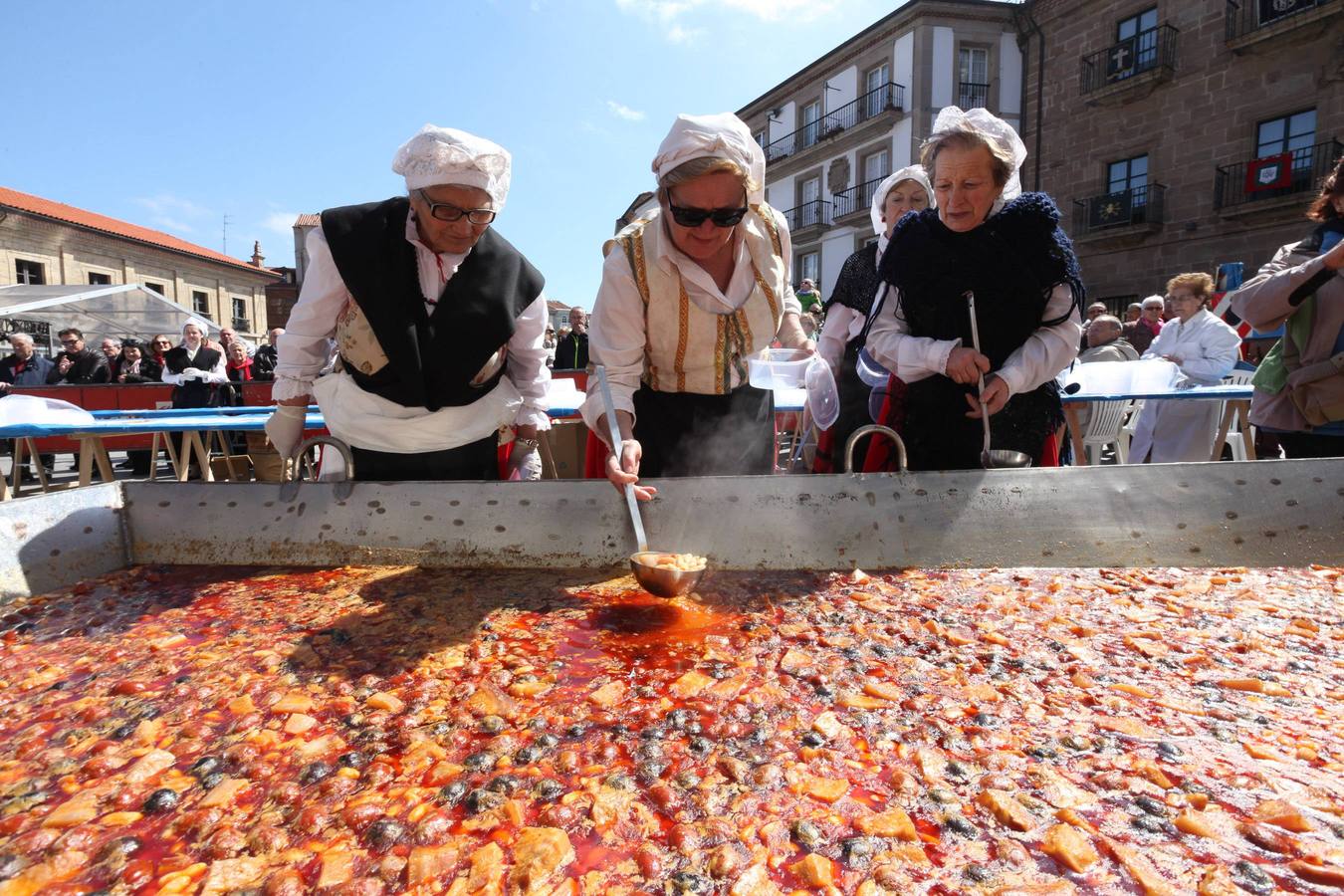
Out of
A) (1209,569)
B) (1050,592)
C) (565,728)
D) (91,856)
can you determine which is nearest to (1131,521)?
(1209,569)

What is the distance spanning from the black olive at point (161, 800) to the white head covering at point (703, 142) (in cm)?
173

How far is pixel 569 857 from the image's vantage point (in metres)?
0.95

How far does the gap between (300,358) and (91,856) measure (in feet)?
5.04

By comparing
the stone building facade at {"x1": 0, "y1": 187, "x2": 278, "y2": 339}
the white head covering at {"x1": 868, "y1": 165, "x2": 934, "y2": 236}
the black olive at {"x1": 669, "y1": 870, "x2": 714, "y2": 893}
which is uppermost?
the stone building facade at {"x1": 0, "y1": 187, "x2": 278, "y2": 339}

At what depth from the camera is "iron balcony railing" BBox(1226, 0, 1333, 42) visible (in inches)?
493

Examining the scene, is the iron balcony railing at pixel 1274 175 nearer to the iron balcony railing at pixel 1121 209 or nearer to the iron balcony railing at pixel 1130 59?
the iron balcony railing at pixel 1121 209

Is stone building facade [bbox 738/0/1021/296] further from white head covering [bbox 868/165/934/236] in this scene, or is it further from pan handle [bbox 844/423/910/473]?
pan handle [bbox 844/423/910/473]

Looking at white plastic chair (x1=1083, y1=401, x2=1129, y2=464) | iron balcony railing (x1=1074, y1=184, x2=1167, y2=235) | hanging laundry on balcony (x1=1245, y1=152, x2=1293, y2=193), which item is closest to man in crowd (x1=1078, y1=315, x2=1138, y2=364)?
white plastic chair (x1=1083, y1=401, x2=1129, y2=464)

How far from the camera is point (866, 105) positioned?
882 inches

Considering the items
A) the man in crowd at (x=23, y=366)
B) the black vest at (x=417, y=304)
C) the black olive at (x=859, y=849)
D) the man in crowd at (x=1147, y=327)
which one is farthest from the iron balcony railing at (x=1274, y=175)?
the man in crowd at (x=23, y=366)

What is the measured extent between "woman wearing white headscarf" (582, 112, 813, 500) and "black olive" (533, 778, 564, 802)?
947 mm

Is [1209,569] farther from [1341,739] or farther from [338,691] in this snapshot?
[338,691]

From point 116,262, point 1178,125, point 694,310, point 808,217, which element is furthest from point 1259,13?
point 116,262

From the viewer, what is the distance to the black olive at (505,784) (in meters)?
1.08
